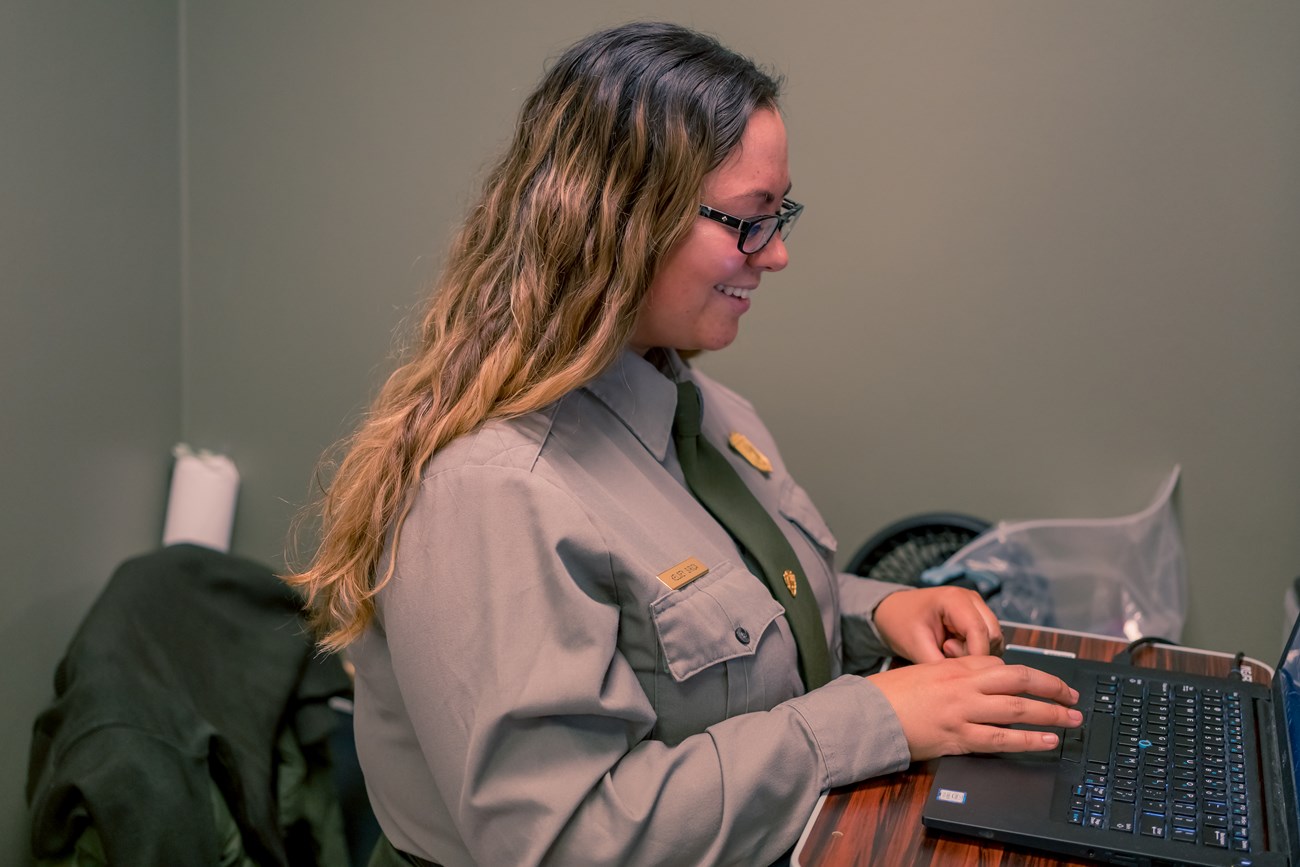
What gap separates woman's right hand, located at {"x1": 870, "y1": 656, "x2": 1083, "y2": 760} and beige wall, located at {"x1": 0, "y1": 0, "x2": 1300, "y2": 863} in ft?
3.33

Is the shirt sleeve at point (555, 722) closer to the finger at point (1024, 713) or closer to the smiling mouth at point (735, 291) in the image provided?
the finger at point (1024, 713)

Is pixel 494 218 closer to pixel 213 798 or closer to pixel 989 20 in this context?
pixel 213 798

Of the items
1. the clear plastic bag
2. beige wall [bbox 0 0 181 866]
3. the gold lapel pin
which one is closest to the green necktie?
the gold lapel pin

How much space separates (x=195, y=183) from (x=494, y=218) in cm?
136

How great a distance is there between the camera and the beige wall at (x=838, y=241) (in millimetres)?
1910

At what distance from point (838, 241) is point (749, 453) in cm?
71

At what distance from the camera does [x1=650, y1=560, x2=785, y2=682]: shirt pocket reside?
1107 mm

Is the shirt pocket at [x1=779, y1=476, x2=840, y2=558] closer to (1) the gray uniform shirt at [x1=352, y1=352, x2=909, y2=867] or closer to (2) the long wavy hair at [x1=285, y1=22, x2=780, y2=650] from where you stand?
(1) the gray uniform shirt at [x1=352, y1=352, x2=909, y2=867]

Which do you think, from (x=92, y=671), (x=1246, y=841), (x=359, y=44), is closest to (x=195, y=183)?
(x=359, y=44)

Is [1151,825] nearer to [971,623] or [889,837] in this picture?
[889,837]

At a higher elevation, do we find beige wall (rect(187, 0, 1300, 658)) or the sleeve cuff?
beige wall (rect(187, 0, 1300, 658))

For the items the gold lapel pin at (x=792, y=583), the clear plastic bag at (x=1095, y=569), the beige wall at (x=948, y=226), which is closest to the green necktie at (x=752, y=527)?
the gold lapel pin at (x=792, y=583)

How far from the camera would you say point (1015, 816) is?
983 millimetres

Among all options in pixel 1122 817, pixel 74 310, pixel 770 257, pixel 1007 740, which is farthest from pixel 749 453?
pixel 74 310
